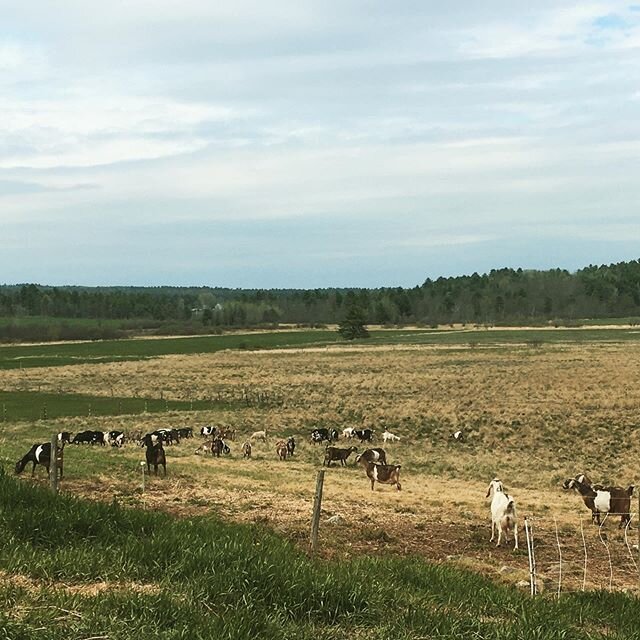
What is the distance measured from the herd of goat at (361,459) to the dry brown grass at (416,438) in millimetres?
402

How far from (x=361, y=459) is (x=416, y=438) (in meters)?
9.73

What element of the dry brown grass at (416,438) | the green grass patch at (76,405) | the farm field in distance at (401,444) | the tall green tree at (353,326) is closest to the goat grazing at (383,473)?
the dry brown grass at (416,438)

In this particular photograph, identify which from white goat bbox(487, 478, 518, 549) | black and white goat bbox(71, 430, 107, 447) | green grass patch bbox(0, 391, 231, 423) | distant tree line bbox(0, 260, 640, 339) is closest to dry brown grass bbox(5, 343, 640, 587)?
white goat bbox(487, 478, 518, 549)

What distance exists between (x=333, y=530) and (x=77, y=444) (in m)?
18.7

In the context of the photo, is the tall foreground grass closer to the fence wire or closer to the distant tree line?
the fence wire

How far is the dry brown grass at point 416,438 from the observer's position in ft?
40.8

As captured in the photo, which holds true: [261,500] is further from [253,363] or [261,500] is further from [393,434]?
[253,363]

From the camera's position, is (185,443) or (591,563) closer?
(591,563)

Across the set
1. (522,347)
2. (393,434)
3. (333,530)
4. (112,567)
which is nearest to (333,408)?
(393,434)

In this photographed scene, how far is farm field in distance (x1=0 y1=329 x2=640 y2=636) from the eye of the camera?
11930 millimetres

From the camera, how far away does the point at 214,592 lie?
19.0 ft

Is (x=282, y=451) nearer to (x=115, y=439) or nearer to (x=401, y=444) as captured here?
(x=401, y=444)

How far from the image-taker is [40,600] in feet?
17.7

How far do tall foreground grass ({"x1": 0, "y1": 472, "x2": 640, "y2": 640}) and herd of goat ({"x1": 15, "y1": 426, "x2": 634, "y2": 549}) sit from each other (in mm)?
4746
